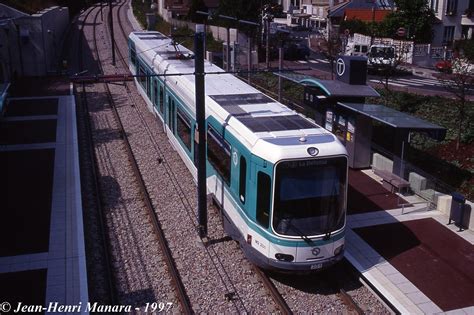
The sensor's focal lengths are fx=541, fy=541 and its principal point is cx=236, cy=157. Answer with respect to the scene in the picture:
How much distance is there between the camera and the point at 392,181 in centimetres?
1539

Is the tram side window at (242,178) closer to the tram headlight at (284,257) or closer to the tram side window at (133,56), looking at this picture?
the tram headlight at (284,257)

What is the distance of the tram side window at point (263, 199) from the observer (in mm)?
10273

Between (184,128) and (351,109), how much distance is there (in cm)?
501

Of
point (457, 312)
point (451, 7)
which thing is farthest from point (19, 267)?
point (451, 7)

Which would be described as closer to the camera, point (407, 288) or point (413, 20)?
point (407, 288)

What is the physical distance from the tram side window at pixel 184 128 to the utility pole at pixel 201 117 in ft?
9.57

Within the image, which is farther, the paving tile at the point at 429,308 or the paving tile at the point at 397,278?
the paving tile at the point at 397,278

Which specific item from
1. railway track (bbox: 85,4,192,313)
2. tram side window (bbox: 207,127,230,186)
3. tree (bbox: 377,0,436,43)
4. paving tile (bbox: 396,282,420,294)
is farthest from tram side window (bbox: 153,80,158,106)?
tree (bbox: 377,0,436,43)

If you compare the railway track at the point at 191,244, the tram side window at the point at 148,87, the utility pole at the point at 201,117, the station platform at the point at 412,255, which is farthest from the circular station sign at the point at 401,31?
the utility pole at the point at 201,117

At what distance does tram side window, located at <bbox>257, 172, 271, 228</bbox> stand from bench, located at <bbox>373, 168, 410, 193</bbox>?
6099 mm

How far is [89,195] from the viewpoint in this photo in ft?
51.6

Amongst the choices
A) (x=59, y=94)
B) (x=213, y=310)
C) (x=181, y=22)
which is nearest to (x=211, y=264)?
(x=213, y=310)

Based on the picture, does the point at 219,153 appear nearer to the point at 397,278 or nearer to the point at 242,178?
the point at 242,178

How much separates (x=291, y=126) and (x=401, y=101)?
1122 centimetres
